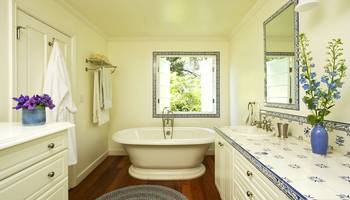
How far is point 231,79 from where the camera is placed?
382 cm

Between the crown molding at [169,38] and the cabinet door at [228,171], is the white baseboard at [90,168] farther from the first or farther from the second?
the crown molding at [169,38]

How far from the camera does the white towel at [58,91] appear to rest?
1.97 meters

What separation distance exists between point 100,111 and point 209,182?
2.04 metres

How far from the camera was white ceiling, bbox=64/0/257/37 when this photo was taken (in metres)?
2.49

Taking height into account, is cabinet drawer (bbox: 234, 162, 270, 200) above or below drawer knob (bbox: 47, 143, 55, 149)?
below

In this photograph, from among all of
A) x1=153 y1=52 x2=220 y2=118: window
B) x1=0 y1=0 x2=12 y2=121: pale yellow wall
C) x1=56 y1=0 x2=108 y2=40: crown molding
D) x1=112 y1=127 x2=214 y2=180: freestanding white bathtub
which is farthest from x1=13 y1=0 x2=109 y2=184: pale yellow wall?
x1=153 y1=52 x2=220 y2=118: window

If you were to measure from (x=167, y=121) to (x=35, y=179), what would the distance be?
2.85 metres

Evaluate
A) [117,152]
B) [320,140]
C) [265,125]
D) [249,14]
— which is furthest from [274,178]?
[117,152]

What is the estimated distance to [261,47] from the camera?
7.97ft

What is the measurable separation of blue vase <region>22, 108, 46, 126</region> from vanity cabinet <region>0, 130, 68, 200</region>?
7.2 inches

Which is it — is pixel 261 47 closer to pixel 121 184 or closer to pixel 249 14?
pixel 249 14

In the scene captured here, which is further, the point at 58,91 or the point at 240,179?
the point at 58,91

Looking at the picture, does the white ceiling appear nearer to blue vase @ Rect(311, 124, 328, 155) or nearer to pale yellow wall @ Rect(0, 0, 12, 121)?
pale yellow wall @ Rect(0, 0, 12, 121)

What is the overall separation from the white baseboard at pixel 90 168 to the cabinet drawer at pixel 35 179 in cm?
146
